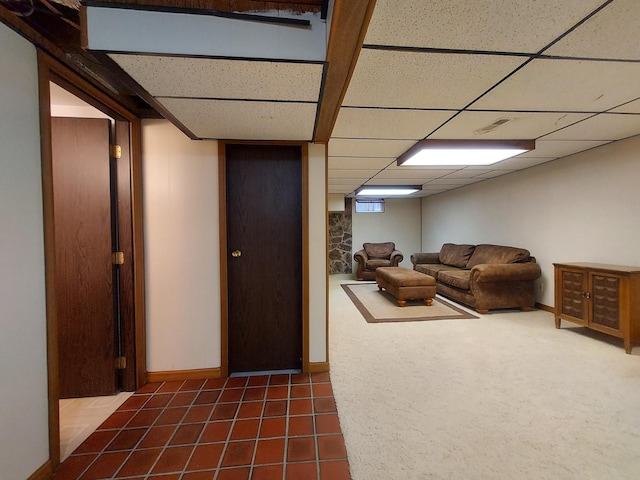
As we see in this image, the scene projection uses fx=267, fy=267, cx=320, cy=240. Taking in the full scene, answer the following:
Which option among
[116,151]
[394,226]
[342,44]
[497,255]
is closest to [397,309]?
[497,255]

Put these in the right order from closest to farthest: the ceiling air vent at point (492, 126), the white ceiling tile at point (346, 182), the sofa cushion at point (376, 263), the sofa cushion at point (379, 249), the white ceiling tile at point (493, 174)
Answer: the ceiling air vent at point (492, 126) < the white ceiling tile at point (493, 174) < the white ceiling tile at point (346, 182) < the sofa cushion at point (376, 263) < the sofa cushion at point (379, 249)

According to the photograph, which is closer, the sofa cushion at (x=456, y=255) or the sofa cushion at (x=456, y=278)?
the sofa cushion at (x=456, y=278)

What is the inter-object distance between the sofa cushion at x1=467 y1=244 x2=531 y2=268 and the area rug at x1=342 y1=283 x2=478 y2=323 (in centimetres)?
97

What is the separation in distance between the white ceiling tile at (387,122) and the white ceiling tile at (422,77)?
0.42 feet

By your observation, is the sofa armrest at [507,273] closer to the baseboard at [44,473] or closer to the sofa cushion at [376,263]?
the sofa cushion at [376,263]

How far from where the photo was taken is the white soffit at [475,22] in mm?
1031

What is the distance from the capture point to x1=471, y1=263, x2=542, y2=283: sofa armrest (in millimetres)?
3648

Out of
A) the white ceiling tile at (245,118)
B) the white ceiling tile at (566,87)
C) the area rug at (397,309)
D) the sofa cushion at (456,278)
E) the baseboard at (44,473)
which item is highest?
the white ceiling tile at (566,87)

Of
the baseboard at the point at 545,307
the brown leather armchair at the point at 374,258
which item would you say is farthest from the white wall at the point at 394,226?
the baseboard at the point at 545,307

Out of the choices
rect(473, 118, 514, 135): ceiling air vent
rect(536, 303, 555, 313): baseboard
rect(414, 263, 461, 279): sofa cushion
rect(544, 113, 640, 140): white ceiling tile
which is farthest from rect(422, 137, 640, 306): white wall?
rect(473, 118, 514, 135): ceiling air vent

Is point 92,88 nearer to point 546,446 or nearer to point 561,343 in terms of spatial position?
point 546,446

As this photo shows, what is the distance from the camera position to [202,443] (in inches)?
58.2

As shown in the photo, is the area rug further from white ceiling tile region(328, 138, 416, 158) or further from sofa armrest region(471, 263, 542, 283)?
white ceiling tile region(328, 138, 416, 158)

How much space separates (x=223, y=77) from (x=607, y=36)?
5.92 feet
